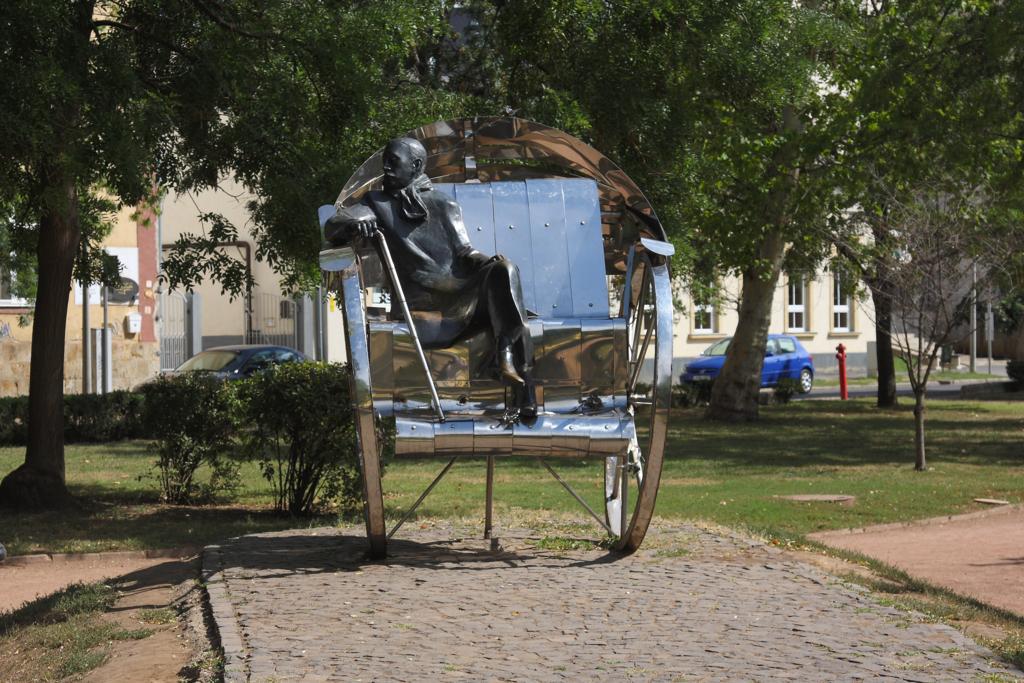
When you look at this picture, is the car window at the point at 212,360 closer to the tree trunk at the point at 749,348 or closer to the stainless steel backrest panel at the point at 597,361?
the tree trunk at the point at 749,348

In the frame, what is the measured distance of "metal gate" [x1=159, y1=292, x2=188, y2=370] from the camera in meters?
34.3

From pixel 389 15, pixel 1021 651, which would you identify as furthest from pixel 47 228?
pixel 1021 651

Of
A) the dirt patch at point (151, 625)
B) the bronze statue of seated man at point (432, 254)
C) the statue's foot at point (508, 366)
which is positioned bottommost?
the dirt patch at point (151, 625)

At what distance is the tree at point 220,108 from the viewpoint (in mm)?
11609

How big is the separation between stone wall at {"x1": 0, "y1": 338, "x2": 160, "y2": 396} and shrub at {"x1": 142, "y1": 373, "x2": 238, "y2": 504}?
12343mm

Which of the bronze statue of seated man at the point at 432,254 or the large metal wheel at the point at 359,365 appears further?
the bronze statue of seated man at the point at 432,254

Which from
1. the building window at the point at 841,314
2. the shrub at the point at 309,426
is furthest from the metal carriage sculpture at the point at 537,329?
the building window at the point at 841,314

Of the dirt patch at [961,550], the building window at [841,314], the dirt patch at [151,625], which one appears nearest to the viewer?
the dirt patch at [151,625]

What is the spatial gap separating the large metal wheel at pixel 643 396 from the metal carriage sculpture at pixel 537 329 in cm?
1

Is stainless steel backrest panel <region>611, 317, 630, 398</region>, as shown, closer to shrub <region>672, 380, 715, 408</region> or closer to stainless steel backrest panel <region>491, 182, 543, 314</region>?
stainless steel backrest panel <region>491, 182, 543, 314</region>

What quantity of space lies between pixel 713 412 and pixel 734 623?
59.1ft

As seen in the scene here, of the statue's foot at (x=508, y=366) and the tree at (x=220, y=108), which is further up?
the tree at (x=220, y=108)

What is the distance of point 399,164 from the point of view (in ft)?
28.2

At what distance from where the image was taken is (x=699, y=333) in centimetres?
4175
